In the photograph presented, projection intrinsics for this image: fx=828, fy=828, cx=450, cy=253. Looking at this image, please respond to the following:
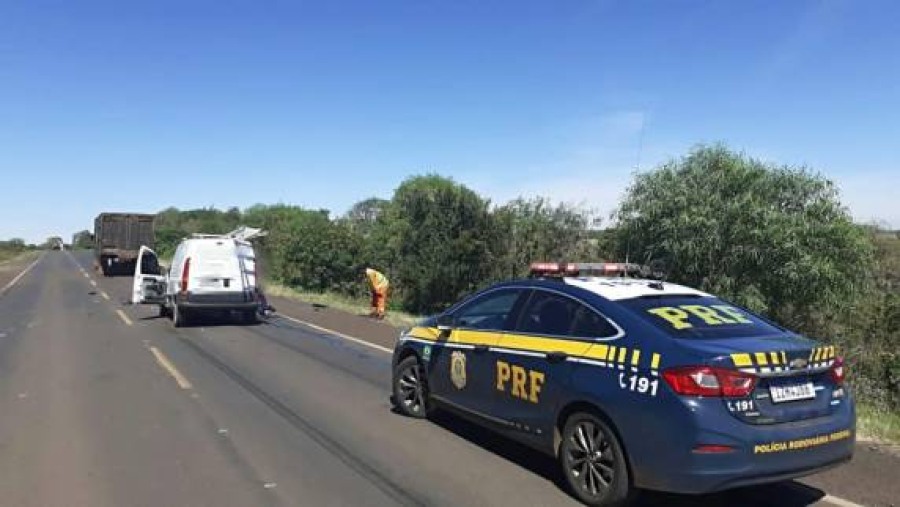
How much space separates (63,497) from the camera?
19.6ft

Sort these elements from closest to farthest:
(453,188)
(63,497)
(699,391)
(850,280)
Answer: (699,391), (63,497), (850,280), (453,188)

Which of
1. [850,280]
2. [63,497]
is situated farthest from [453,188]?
[63,497]

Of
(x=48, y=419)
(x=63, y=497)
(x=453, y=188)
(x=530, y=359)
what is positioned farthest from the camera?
(x=453, y=188)

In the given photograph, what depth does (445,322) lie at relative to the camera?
7.96 m

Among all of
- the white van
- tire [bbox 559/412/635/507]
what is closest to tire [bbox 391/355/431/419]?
tire [bbox 559/412/635/507]

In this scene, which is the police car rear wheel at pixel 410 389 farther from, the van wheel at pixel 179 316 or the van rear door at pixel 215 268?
the van wheel at pixel 179 316

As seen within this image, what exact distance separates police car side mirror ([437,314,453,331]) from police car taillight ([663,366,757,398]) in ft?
9.79

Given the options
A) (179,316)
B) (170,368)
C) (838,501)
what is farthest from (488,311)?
(179,316)

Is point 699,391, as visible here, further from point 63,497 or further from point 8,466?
point 8,466

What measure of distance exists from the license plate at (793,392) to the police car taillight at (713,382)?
20cm

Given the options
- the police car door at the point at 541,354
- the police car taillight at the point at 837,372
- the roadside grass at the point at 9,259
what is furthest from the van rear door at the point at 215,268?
the roadside grass at the point at 9,259

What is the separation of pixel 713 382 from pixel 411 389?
396 centimetres

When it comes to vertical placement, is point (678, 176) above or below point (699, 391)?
above

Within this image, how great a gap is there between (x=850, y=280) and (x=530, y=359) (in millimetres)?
17131
